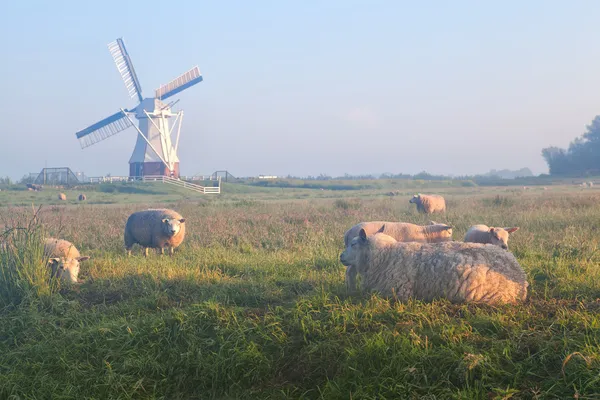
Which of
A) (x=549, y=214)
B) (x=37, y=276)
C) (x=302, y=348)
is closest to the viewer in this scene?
(x=302, y=348)

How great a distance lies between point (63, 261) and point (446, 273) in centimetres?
685

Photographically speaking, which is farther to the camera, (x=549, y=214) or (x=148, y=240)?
(x=549, y=214)

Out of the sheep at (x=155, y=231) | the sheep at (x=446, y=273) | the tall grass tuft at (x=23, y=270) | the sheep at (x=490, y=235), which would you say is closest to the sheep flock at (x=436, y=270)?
the sheep at (x=446, y=273)

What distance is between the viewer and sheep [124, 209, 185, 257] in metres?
13.5

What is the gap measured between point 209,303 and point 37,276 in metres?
3.34

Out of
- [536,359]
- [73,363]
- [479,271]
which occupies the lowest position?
[73,363]

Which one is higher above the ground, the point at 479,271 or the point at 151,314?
the point at 479,271

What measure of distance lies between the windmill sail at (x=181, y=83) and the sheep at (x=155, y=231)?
153ft

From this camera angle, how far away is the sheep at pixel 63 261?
30.6 feet

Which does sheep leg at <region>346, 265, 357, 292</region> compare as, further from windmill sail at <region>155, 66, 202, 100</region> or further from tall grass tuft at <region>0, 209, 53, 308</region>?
windmill sail at <region>155, 66, 202, 100</region>

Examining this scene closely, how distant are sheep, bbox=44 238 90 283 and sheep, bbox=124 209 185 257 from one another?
2846mm

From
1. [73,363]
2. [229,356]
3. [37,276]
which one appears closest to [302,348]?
[229,356]

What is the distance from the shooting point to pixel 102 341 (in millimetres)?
6562

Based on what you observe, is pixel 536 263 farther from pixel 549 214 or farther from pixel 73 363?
pixel 549 214
